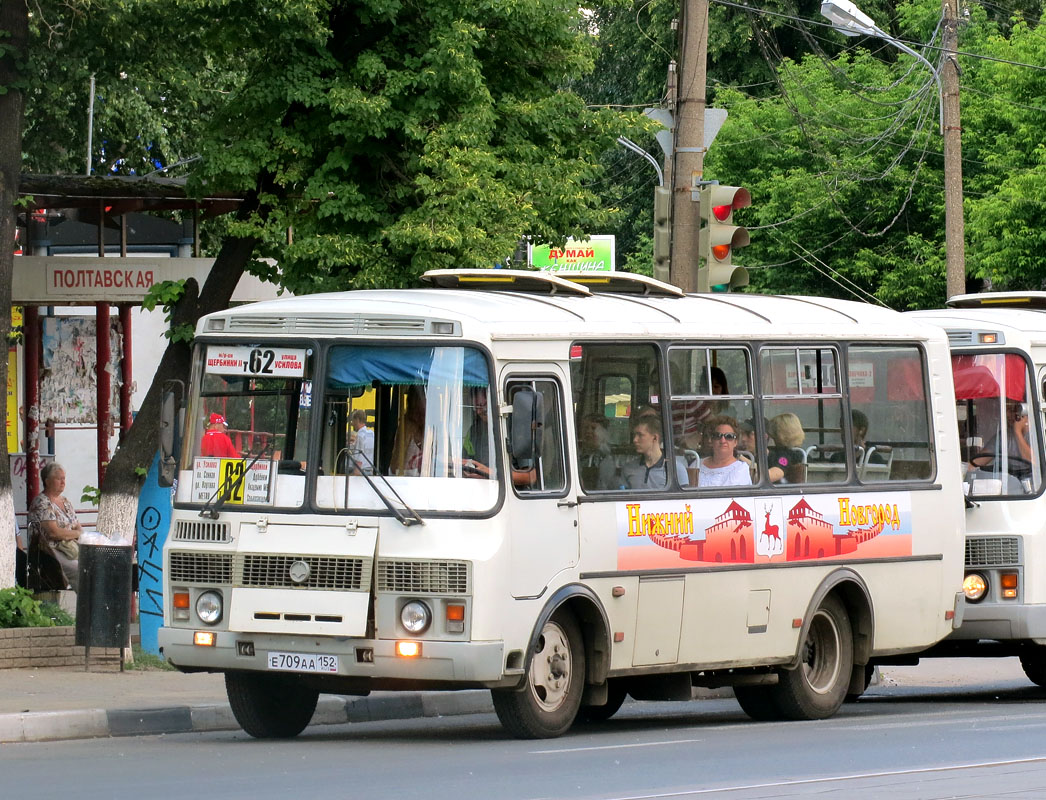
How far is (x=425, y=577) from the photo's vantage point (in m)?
10.4

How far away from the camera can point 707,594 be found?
1199 centimetres

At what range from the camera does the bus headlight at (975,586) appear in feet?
46.3

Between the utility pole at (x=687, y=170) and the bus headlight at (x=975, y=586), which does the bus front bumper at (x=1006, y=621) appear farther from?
the utility pole at (x=687, y=170)

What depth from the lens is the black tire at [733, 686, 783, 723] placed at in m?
13.1

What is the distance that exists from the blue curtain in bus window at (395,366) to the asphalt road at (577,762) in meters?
2.09

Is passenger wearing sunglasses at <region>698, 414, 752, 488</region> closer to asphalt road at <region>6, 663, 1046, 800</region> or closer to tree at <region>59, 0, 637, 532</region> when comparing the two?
asphalt road at <region>6, 663, 1046, 800</region>

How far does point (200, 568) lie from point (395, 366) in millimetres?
1651

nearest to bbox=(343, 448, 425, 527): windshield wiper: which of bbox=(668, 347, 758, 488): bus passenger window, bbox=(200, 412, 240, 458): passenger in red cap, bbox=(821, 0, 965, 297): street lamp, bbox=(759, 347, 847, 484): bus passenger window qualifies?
bbox=(200, 412, 240, 458): passenger in red cap

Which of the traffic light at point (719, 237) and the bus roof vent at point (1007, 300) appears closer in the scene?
the traffic light at point (719, 237)

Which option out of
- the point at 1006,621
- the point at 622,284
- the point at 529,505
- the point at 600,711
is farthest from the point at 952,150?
the point at 529,505

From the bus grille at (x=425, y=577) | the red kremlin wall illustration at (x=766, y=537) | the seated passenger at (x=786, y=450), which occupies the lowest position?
the bus grille at (x=425, y=577)

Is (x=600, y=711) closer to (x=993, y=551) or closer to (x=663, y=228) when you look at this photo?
(x=993, y=551)

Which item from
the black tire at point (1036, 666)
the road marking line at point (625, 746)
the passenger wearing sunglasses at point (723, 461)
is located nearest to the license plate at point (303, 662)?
the road marking line at point (625, 746)

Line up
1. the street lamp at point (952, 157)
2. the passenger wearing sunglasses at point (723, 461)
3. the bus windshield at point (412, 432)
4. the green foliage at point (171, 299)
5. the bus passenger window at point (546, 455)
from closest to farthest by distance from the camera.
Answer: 1. the bus windshield at point (412, 432)
2. the bus passenger window at point (546, 455)
3. the passenger wearing sunglasses at point (723, 461)
4. the green foliage at point (171, 299)
5. the street lamp at point (952, 157)
